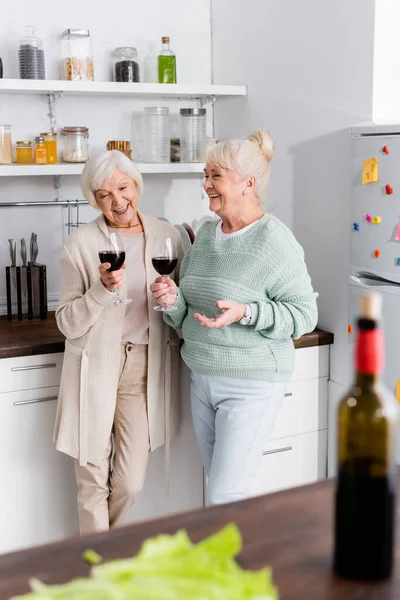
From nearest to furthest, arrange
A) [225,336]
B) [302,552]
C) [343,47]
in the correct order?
1. [302,552]
2. [225,336]
3. [343,47]

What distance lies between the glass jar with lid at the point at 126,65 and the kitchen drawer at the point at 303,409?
4.91 feet

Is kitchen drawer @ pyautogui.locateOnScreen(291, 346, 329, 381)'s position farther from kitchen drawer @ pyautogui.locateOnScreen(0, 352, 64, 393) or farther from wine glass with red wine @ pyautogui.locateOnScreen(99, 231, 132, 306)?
wine glass with red wine @ pyautogui.locateOnScreen(99, 231, 132, 306)

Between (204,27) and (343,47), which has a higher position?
(204,27)

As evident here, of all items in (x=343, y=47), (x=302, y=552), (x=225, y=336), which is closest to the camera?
(x=302, y=552)

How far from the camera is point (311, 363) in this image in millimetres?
2945

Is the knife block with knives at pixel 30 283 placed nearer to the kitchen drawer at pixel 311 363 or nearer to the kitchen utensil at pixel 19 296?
the kitchen utensil at pixel 19 296

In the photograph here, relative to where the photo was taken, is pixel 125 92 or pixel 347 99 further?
pixel 125 92

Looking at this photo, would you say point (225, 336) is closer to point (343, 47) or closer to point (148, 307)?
point (148, 307)

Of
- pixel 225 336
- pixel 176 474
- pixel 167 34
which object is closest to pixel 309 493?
pixel 225 336

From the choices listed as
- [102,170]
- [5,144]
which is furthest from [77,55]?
[102,170]

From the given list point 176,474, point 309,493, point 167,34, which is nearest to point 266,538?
point 309,493

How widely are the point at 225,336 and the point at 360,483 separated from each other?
4.62 ft

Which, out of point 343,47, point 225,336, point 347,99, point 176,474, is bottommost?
point 176,474

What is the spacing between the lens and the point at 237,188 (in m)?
2.33
